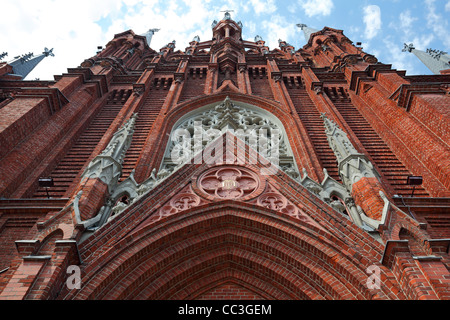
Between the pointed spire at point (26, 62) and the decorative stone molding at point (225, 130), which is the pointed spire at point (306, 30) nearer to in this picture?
the decorative stone molding at point (225, 130)

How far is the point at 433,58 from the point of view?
84.7ft

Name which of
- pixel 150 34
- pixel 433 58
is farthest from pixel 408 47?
pixel 150 34

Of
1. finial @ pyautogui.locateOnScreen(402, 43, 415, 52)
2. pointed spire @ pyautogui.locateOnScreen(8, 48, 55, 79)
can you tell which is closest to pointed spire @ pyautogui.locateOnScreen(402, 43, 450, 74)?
finial @ pyautogui.locateOnScreen(402, 43, 415, 52)

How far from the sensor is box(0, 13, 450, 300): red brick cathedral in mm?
5793

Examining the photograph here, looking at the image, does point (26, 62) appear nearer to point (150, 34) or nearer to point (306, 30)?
point (150, 34)

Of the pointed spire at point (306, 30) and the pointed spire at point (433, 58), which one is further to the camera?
the pointed spire at point (306, 30)

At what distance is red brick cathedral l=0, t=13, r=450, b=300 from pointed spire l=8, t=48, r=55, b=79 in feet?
36.3

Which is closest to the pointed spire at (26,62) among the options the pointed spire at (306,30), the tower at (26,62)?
the tower at (26,62)

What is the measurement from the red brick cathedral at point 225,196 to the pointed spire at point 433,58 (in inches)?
408

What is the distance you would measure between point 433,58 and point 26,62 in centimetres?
3122

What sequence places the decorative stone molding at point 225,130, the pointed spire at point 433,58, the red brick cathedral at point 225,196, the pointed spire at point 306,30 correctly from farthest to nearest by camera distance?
the pointed spire at point 306,30 < the pointed spire at point 433,58 < the decorative stone molding at point 225,130 < the red brick cathedral at point 225,196

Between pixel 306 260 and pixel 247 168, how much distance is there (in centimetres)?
290

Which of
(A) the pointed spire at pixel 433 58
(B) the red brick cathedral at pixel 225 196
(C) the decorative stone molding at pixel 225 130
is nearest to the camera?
(B) the red brick cathedral at pixel 225 196

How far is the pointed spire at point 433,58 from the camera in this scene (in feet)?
77.9
